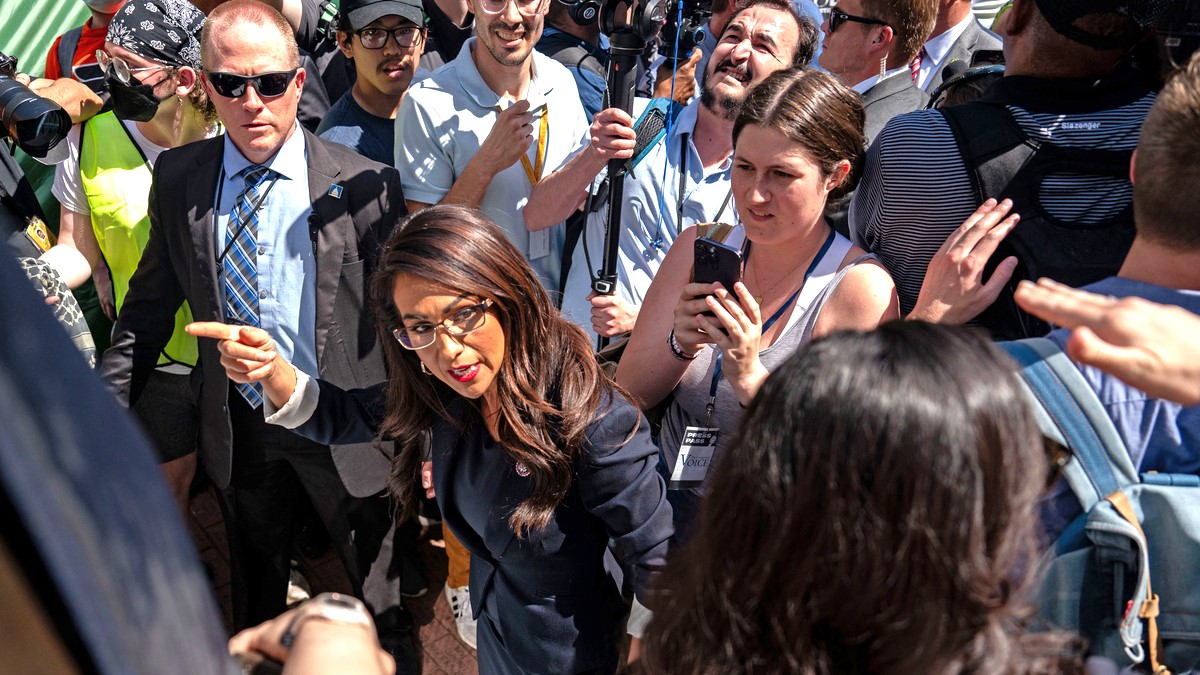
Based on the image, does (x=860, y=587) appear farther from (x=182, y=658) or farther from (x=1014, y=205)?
(x=1014, y=205)

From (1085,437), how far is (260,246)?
7.64 feet

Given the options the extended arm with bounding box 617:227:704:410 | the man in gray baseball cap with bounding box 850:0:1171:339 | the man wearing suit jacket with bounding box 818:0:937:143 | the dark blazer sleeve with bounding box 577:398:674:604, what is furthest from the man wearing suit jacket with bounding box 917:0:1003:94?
the dark blazer sleeve with bounding box 577:398:674:604

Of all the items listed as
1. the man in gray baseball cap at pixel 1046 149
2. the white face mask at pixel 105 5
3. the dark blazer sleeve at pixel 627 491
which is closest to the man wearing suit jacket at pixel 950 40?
the man in gray baseball cap at pixel 1046 149

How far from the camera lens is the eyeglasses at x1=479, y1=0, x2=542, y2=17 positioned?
3197 millimetres

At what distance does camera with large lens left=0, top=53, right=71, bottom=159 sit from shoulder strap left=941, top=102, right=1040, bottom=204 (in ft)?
8.15

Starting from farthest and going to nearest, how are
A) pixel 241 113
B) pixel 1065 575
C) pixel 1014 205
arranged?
pixel 241 113, pixel 1014 205, pixel 1065 575

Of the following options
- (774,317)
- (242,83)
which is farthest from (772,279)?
(242,83)

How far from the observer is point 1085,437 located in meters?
1.25

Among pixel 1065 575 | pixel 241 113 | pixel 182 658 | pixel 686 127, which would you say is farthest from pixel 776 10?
pixel 182 658

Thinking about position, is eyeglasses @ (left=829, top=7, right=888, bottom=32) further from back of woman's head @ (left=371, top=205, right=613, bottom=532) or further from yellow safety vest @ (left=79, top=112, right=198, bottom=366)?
yellow safety vest @ (left=79, top=112, right=198, bottom=366)

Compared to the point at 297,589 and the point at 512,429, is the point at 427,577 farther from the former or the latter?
the point at 512,429

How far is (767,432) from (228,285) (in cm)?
220

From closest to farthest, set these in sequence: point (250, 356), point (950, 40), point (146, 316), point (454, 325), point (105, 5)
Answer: point (454, 325)
point (250, 356)
point (146, 316)
point (950, 40)
point (105, 5)

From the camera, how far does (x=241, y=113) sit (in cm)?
281
